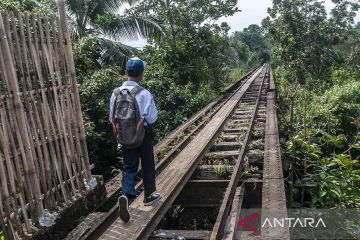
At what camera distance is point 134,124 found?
3.85m

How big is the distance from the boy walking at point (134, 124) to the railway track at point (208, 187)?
232 mm

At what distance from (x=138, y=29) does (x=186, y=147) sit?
34.4ft

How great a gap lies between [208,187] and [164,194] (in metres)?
0.92

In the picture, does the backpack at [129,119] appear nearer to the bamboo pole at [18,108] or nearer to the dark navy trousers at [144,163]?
the dark navy trousers at [144,163]

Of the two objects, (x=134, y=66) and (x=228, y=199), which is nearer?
(x=134, y=66)

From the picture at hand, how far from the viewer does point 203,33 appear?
17062mm

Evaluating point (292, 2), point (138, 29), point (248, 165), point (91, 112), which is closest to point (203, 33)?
point (138, 29)

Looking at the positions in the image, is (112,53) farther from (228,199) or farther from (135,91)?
(228,199)

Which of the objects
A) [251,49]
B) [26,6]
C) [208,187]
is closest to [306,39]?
[26,6]

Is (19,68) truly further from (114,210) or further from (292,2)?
(292,2)

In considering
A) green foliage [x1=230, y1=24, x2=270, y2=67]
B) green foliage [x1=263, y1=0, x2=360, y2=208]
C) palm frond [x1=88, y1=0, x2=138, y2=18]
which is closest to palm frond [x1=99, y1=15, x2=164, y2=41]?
palm frond [x1=88, y1=0, x2=138, y2=18]

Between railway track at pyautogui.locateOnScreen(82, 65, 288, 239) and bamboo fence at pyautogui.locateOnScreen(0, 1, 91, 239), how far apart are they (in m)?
0.65

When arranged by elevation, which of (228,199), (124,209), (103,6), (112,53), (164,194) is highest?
(103,6)

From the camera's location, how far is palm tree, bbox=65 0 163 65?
14.8 metres
